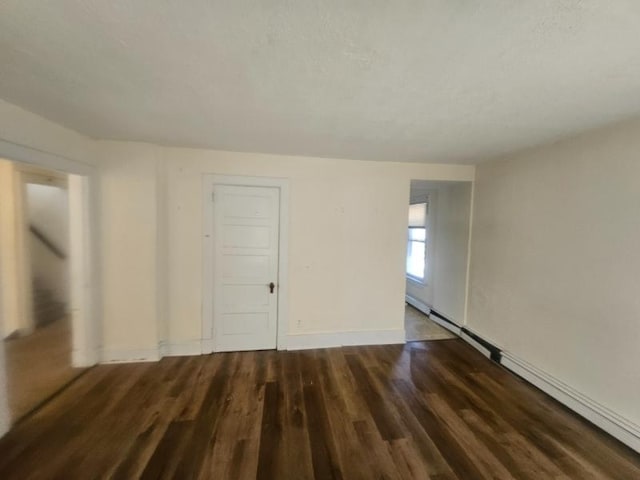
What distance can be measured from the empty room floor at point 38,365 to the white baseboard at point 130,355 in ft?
0.75

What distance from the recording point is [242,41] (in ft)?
3.72

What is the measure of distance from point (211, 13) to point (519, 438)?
3.11 metres

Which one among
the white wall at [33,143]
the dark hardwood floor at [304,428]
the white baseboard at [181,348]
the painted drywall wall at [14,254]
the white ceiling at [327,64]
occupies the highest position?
the white ceiling at [327,64]

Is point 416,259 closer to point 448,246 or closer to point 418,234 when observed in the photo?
point 418,234

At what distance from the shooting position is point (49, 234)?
2.37 meters

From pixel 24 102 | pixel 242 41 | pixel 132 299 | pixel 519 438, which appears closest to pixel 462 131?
pixel 242 41

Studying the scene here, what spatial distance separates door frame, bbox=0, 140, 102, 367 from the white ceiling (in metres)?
0.60

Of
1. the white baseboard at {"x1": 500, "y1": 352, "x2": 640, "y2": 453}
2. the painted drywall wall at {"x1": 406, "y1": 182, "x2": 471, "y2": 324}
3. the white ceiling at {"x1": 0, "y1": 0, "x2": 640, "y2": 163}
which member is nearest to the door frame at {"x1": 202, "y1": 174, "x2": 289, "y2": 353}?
the white ceiling at {"x1": 0, "y1": 0, "x2": 640, "y2": 163}

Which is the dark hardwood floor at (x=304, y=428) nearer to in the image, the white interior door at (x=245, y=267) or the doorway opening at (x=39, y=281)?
the doorway opening at (x=39, y=281)

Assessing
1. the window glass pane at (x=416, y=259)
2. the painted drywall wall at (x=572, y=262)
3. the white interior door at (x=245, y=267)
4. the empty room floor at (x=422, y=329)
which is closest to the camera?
the painted drywall wall at (x=572, y=262)

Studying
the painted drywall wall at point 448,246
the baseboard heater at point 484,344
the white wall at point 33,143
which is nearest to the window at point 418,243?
the painted drywall wall at point 448,246

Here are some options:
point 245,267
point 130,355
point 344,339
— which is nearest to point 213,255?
point 245,267

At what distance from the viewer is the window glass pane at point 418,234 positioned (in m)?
4.79

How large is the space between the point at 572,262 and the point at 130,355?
4.39 metres
